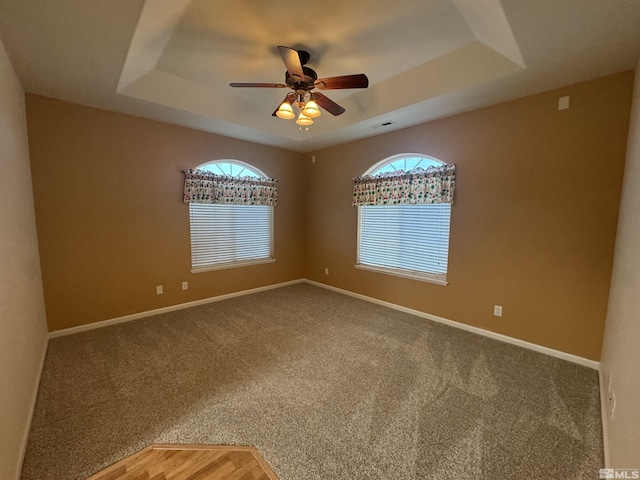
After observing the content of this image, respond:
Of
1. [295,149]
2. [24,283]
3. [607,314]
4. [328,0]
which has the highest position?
[328,0]

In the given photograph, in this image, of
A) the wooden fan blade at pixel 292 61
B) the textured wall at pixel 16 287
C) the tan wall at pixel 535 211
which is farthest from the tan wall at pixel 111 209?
the tan wall at pixel 535 211

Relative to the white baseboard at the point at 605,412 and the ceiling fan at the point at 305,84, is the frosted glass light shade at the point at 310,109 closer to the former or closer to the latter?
the ceiling fan at the point at 305,84

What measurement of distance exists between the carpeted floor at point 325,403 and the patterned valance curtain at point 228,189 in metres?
1.81

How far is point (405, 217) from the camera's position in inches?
145

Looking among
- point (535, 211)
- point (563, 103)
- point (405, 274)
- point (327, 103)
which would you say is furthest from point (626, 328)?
point (327, 103)

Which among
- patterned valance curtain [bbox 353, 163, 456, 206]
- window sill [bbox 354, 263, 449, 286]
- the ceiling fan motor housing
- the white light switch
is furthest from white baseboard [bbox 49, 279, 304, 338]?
the white light switch

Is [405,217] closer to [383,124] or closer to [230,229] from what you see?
[383,124]

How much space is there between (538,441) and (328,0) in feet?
10.4

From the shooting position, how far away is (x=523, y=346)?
269 cm

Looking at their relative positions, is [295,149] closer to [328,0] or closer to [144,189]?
[144,189]

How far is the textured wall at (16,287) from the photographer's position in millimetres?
1333

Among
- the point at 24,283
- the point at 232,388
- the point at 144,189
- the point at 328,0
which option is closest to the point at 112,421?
the point at 232,388

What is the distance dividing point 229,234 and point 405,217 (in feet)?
8.90

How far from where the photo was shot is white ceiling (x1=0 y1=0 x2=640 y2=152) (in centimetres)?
169
